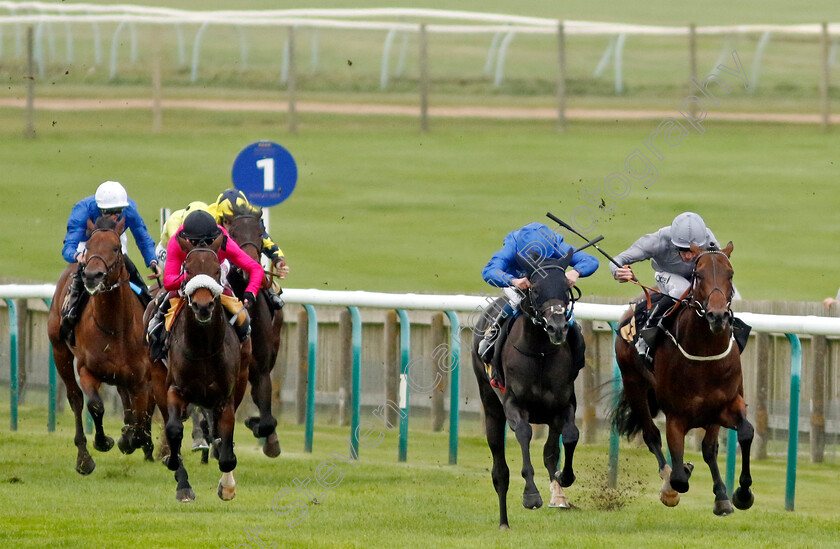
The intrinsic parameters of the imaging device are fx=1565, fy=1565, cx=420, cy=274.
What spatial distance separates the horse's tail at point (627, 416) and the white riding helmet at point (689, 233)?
1053 millimetres

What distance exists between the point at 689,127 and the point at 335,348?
15209 mm

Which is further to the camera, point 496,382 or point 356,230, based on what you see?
point 356,230

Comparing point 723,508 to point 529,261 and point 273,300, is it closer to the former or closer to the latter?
point 529,261

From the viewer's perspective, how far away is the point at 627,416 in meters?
9.30

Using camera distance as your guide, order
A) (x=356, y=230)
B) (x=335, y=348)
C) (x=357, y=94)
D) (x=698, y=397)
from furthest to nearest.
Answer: (x=357, y=94), (x=356, y=230), (x=335, y=348), (x=698, y=397)

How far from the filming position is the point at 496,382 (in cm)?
876

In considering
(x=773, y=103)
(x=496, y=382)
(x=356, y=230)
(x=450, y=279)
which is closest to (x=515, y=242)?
(x=496, y=382)

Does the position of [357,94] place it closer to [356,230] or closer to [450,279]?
[356,230]

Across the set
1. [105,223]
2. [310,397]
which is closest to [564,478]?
[310,397]

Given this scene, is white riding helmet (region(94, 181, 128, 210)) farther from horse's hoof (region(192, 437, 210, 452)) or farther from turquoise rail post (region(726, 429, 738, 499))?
turquoise rail post (region(726, 429, 738, 499))

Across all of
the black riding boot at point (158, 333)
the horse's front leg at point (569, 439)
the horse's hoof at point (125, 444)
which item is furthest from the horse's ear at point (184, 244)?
the horse's front leg at point (569, 439)

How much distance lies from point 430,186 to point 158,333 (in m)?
14.2

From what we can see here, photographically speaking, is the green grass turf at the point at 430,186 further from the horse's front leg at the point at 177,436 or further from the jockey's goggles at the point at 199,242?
the jockey's goggles at the point at 199,242

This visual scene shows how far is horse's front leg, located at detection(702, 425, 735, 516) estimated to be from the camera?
8.07 metres
